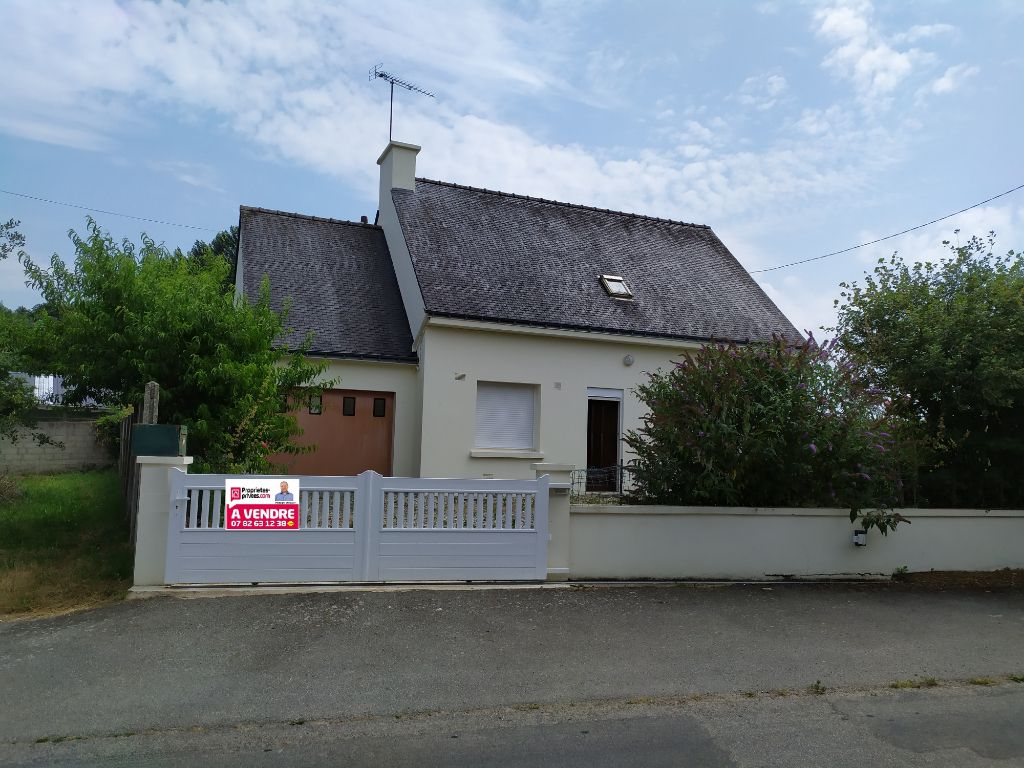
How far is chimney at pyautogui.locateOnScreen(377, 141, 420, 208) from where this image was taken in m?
17.0

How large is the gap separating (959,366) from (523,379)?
700 centimetres

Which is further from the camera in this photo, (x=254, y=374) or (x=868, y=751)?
(x=254, y=374)

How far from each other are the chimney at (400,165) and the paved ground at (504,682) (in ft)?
38.0

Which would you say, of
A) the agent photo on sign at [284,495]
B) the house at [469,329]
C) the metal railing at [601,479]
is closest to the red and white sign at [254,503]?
the agent photo on sign at [284,495]

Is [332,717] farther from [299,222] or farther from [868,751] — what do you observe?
[299,222]

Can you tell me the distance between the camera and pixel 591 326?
14430 millimetres

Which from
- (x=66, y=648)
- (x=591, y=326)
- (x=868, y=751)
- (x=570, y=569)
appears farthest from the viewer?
(x=591, y=326)

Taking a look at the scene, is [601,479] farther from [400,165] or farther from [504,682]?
[504,682]

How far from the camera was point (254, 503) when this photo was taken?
764 cm

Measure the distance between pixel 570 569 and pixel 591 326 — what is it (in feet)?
22.1

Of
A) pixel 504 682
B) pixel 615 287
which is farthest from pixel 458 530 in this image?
pixel 615 287

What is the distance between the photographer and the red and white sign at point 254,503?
7629 millimetres

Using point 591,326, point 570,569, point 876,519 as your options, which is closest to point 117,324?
point 570,569

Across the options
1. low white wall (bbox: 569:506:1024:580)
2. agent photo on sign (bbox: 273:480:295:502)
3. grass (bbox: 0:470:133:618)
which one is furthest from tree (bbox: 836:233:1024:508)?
grass (bbox: 0:470:133:618)
